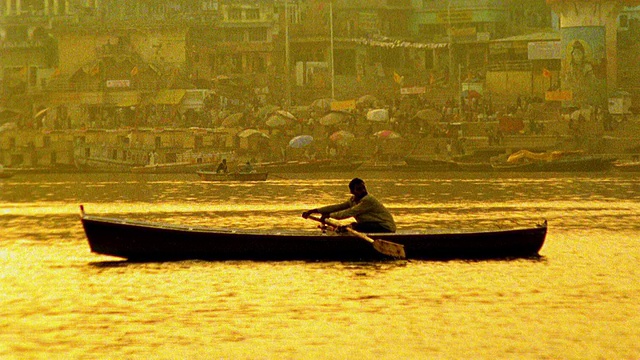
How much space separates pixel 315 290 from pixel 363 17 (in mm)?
67047

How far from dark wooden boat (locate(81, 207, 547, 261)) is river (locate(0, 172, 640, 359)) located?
20.5 inches

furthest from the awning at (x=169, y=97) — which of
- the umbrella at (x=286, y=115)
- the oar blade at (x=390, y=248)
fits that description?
the oar blade at (x=390, y=248)

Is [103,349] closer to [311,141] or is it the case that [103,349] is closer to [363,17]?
[311,141]

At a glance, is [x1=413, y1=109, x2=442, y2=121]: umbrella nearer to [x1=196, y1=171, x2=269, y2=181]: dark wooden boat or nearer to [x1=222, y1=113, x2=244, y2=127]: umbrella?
[x1=222, y1=113, x2=244, y2=127]: umbrella

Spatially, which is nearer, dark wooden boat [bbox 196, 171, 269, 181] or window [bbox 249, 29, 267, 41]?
dark wooden boat [bbox 196, 171, 269, 181]

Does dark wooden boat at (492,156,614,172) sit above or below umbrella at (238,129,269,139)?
below

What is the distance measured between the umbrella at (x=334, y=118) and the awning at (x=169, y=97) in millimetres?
13748

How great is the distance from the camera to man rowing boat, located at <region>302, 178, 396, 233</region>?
28.3 meters

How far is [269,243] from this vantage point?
96.0 feet

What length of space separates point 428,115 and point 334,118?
5.21m

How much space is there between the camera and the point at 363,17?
9344 cm

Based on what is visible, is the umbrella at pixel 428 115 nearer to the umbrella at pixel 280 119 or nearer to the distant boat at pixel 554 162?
the distant boat at pixel 554 162

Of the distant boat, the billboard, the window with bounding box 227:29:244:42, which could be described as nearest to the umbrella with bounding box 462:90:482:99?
the billboard

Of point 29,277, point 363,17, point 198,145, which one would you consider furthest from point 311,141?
point 29,277
